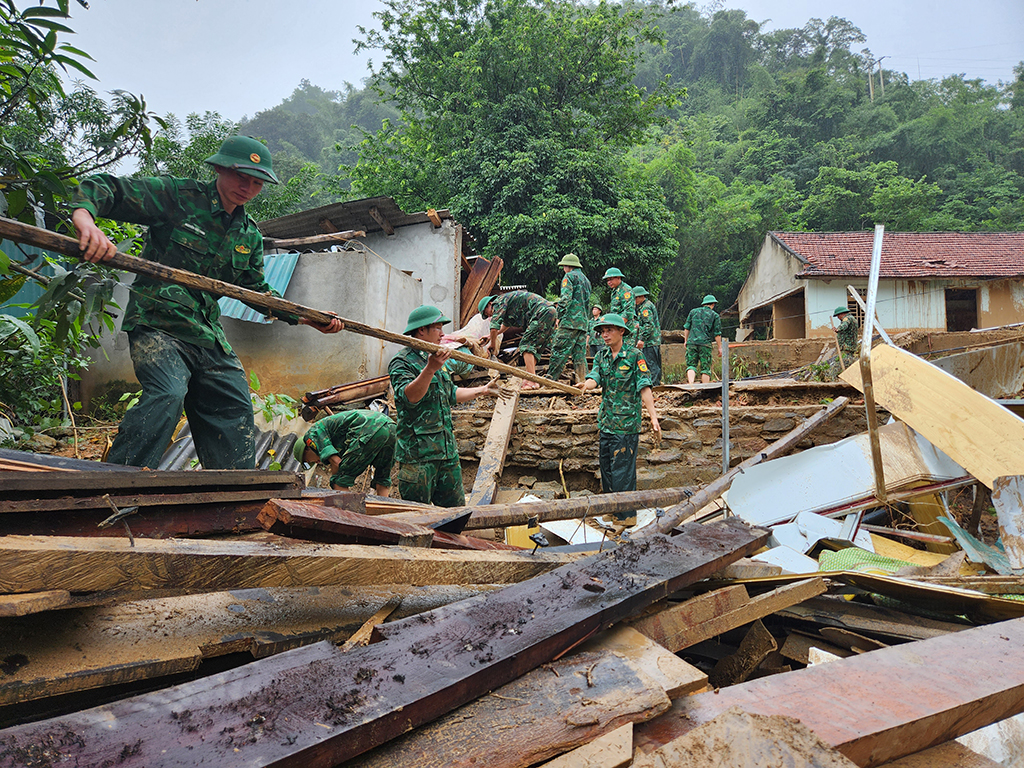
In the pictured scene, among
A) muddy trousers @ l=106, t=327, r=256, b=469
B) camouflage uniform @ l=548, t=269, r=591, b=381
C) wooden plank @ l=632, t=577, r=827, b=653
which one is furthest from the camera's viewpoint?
camouflage uniform @ l=548, t=269, r=591, b=381

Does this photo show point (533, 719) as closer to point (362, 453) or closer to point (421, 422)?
point (421, 422)

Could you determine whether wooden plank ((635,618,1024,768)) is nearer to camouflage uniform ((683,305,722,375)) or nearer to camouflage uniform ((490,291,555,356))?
camouflage uniform ((490,291,555,356))

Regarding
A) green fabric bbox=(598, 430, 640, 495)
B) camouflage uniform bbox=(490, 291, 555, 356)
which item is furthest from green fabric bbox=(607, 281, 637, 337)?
green fabric bbox=(598, 430, 640, 495)

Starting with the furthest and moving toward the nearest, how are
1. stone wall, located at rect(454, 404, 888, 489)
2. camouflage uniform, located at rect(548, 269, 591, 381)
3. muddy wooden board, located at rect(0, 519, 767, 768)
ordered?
camouflage uniform, located at rect(548, 269, 591, 381) → stone wall, located at rect(454, 404, 888, 489) → muddy wooden board, located at rect(0, 519, 767, 768)

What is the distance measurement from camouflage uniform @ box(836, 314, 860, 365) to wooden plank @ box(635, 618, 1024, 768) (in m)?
10.4

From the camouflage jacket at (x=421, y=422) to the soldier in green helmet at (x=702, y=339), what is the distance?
22.0 feet

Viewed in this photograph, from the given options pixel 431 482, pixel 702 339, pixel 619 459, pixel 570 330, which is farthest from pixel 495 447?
pixel 702 339

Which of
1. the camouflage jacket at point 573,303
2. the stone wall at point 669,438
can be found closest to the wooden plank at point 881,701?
the stone wall at point 669,438

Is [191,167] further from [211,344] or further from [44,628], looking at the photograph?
[44,628]

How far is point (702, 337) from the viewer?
32.8 ft

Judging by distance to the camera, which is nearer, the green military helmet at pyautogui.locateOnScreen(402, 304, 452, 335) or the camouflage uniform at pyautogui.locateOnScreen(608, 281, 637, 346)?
the green military helmet at pyautogui.locateOnScreen(402, 304, 452, 335)

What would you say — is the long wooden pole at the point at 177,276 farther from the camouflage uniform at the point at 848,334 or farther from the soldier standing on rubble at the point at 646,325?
the camouflage uniform at the point at 848,334

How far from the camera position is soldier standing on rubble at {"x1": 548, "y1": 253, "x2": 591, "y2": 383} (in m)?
8.26

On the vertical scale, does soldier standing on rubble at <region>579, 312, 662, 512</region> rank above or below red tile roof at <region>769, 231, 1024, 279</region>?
below
